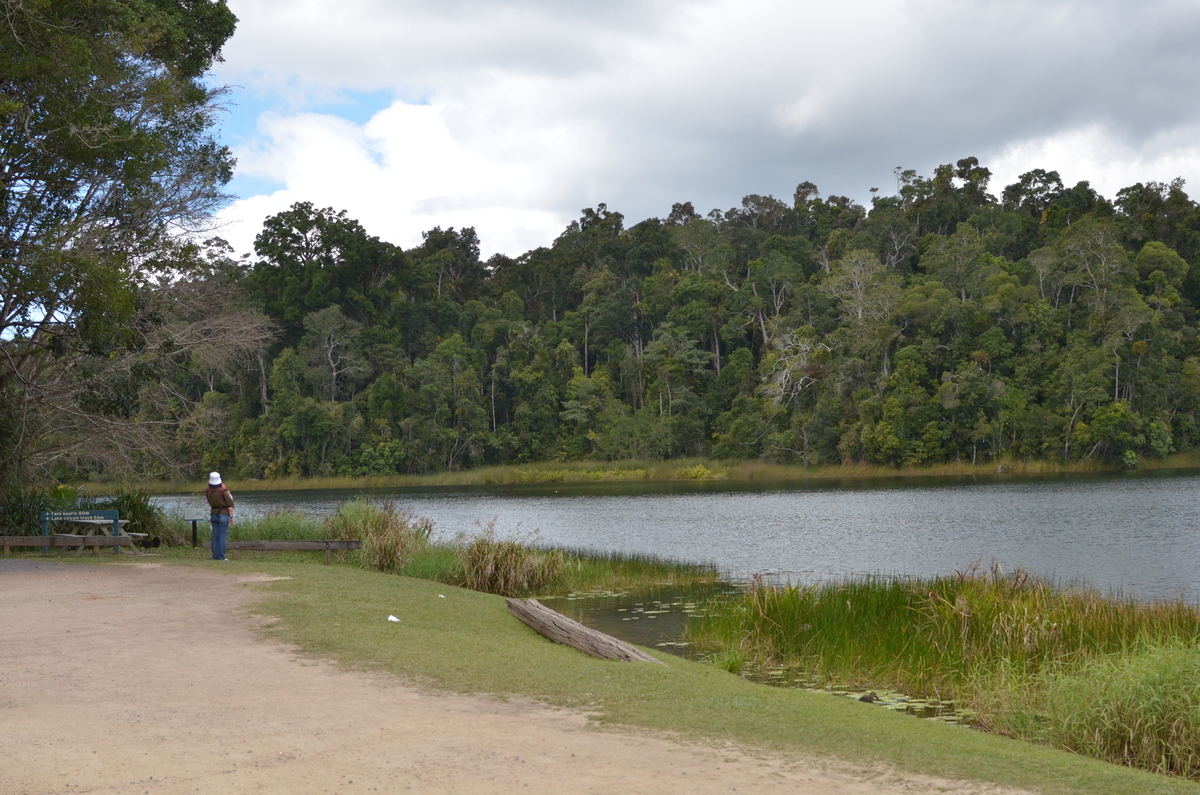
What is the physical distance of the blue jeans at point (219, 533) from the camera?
17.3 meters

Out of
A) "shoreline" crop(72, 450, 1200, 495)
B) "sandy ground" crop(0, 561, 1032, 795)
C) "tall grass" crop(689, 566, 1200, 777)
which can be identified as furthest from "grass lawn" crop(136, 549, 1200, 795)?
"shoreline" crop(72, 450, 1200, 495)

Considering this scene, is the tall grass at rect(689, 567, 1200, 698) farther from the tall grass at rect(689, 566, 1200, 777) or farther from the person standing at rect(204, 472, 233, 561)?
the person standing at rect(204, 472, 233, 561)

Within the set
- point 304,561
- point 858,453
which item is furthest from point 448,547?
point 858,453

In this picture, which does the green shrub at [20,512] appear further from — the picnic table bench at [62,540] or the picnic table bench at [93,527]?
the picnic table bench at [62,540]

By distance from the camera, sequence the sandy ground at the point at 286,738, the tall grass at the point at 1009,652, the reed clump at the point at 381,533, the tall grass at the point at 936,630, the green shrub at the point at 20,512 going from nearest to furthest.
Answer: the sandy ground at the point at 286,738
the tall grass at the point at 1009,652
the tall grass at the point at 936,630
the reed clump at the point at 381,533
the green shrub at the point at 20,512

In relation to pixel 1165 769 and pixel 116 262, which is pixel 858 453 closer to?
pixel 116 262

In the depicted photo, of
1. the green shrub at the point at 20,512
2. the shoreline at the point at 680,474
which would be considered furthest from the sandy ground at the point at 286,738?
the shoreline at the point at 680,474

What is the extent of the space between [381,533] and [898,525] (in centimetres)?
1685

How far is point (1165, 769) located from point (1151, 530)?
2100 centimetres

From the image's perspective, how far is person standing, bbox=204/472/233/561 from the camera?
55.9 ft

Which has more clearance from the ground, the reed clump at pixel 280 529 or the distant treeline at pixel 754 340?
the distant treeline at pixel 754 340

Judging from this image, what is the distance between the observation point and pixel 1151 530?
25656mm

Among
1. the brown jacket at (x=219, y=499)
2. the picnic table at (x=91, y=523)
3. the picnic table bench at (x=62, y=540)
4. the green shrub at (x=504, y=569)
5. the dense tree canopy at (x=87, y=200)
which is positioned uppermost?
the dense tree canopy at (x=87, y=200)

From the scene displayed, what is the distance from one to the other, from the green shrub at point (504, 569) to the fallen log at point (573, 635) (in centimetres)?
438
